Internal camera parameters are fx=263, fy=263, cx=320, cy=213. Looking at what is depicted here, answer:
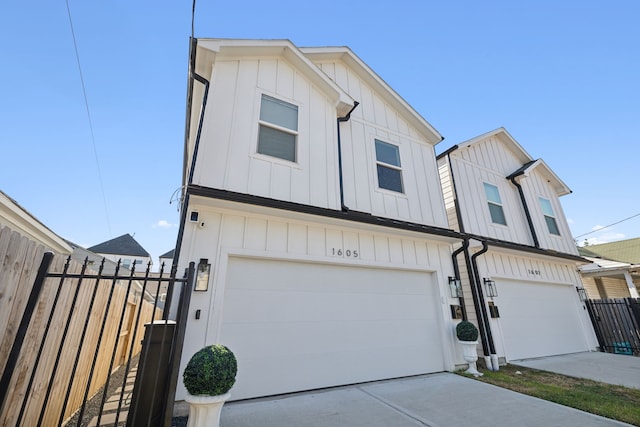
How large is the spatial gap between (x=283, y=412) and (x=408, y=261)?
358cm

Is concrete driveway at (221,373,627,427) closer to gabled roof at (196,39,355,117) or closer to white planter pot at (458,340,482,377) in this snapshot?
white planter pot at (458,340,482,377)

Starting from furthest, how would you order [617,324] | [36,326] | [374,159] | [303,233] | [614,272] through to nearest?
[614,272], [617,324], [374,159], [303,233], [36,326]

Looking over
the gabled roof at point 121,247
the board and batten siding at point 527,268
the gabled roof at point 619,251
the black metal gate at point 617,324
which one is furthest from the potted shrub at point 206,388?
the gabled roof at point 121,247

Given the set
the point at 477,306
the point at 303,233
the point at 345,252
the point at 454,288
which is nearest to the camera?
the point at 303,233

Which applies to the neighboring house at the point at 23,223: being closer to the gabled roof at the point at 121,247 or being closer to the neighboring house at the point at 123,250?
the neighboring house at the point at 123,250

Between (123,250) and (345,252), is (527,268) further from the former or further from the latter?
(123,250)

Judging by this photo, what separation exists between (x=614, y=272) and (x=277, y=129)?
46.9 feet

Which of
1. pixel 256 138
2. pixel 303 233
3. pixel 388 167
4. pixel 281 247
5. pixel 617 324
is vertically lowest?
pixel 617 324

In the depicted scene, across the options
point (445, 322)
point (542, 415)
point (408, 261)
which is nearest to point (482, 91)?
point (408, 261)

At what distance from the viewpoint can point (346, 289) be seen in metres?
4.79

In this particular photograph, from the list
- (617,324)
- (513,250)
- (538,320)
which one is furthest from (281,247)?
(617,324)

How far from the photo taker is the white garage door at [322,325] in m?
3.81

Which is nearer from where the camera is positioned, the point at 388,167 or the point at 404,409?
the point at 404,409

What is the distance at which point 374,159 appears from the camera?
6.22 metres
